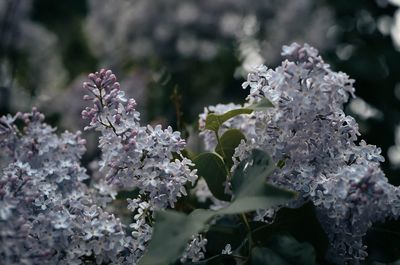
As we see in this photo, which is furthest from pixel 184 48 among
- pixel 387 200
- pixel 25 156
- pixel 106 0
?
pixel 387 200

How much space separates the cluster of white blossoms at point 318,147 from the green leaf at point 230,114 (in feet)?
0.06

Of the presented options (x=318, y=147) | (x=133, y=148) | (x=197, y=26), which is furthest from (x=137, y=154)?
(x=197, y=26)

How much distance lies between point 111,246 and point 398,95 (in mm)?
1560

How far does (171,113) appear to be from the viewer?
2002 mm

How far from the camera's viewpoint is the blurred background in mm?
2055

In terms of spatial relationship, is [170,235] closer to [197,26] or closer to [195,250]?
[195,250]

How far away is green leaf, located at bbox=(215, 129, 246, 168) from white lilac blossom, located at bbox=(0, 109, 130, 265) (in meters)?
0.18

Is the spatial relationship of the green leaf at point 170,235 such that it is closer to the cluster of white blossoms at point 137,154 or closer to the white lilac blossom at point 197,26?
the cluster of white blossoms at point 137,154

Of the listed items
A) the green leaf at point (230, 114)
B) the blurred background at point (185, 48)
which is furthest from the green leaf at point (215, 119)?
the blurred background at point (185, 48)

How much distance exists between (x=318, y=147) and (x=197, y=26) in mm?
1960

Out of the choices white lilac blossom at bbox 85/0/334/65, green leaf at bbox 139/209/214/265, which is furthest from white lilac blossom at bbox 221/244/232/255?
white lilac blossom at bbox 85/0/334/65

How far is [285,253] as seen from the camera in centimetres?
71

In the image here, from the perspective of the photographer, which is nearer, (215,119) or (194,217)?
(194,217)

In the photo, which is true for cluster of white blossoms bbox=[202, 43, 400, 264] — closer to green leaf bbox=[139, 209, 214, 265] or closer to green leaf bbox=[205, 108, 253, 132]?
green leaf bbox=[205, 108, 253, 132]
